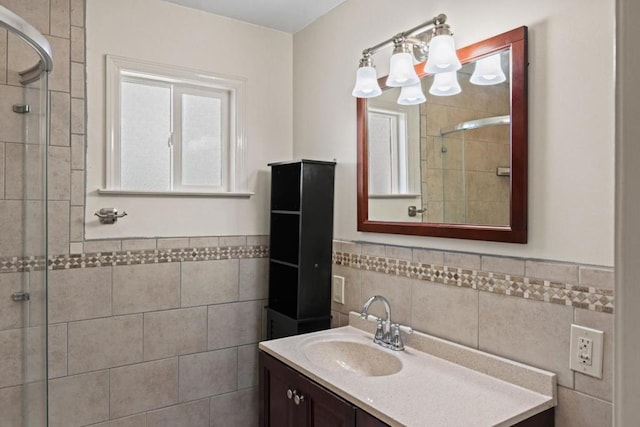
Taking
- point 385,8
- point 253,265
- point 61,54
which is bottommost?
point 253,265

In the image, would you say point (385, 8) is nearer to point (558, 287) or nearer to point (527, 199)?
point (527, 199)

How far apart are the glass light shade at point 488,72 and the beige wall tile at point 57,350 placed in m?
2.08

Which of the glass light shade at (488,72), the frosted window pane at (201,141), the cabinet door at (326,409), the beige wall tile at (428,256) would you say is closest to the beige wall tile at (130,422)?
the cabinet door at (326,409)

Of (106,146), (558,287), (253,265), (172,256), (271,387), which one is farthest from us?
(253,265)

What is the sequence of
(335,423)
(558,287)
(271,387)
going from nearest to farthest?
(558,287)
(335,423)
(271,387)

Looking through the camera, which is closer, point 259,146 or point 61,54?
point 61,54

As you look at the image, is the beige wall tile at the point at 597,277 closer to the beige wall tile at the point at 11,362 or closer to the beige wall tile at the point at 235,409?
the beige wall tile at the point at 235,409

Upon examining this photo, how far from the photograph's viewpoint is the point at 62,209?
6.53 feet

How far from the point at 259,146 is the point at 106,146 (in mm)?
823

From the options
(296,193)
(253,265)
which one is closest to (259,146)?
(296,193)

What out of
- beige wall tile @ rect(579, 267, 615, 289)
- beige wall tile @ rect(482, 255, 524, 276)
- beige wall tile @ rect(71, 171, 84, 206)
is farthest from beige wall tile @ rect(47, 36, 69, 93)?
beige wall tile @ rect(579, 267, 615, 289)

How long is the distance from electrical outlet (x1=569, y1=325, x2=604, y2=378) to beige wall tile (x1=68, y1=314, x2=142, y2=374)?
6.26 feet

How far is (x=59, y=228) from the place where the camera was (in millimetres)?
1987

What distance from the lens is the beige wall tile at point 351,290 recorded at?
2121 mm
